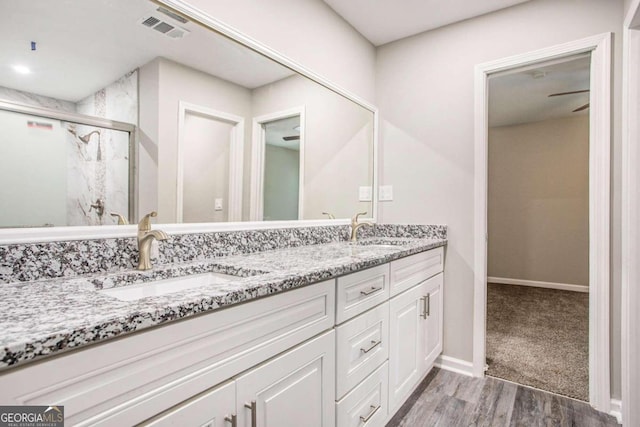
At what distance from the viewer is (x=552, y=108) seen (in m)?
4.16

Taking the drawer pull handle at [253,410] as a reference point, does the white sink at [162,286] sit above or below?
above

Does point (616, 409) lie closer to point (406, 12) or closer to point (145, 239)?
point (145, 239)

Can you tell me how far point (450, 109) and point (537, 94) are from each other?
7.20ft

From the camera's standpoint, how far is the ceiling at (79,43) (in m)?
0.92

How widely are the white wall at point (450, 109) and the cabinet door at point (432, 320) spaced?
11 cm

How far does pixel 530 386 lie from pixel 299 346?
70.9 inches

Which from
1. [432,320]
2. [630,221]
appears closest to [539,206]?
[630,221]

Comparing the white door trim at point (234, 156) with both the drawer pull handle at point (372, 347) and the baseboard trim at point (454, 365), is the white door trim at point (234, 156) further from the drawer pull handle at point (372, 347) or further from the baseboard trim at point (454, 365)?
the baseboard trim at point (454, 365)

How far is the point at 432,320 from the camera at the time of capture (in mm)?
2074

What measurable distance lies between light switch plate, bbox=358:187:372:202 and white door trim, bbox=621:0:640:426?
4.81ft

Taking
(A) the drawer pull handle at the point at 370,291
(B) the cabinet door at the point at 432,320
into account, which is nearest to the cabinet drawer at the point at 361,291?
(A) the drawer pull handle at the point at 370,291

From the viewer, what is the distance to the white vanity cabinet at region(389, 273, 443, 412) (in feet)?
5.23

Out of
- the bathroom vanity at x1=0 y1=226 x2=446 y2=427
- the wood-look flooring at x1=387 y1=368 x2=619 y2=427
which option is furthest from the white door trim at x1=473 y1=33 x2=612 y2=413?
the bathroom vanity at x1=0 y1=226 x2=446 y2=427

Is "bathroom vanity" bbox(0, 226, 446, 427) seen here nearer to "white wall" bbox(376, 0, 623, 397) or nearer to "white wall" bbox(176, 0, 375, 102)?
"white wall" bbox(376, 0, 623, 397)
